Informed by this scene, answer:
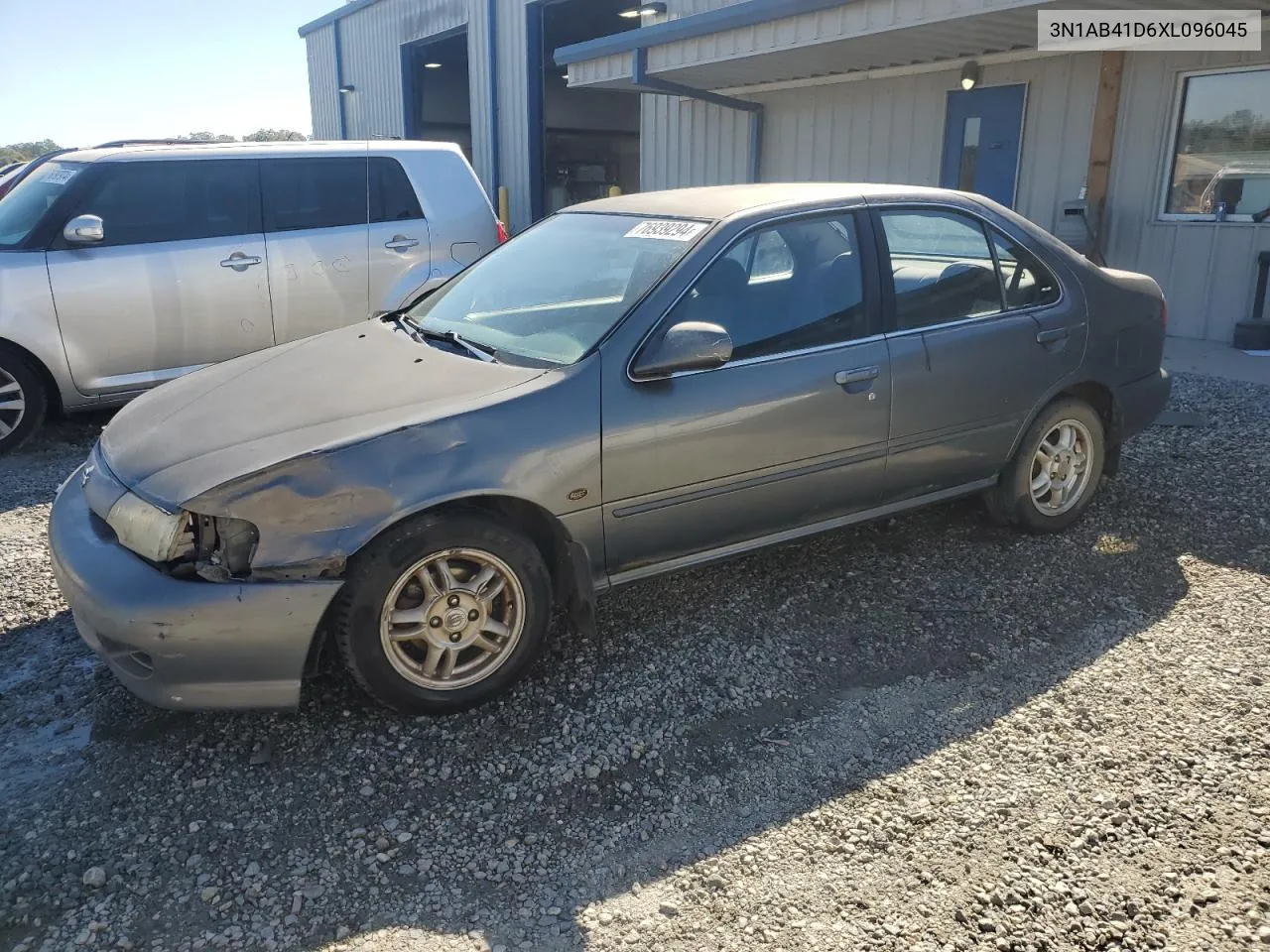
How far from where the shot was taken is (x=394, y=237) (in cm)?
705

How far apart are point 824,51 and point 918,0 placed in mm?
1784

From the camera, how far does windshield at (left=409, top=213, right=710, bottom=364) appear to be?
137 inches

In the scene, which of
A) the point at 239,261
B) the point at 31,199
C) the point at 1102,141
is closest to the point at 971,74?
the point at 1102,141

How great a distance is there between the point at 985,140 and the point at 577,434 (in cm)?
843

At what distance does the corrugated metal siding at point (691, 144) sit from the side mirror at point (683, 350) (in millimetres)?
10131

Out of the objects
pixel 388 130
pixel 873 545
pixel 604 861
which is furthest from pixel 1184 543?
pixel 388 130

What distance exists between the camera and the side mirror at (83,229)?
597 centimetres

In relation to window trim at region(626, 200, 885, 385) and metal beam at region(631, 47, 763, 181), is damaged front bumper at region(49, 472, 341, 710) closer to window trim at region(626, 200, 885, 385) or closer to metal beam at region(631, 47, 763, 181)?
window trim at region(626, 200, 885, 385)

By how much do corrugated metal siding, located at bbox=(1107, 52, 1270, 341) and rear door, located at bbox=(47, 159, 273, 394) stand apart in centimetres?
757

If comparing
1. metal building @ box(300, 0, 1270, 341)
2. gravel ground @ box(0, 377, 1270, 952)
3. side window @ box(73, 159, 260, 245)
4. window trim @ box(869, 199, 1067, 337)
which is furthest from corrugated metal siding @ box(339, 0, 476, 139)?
gravel ground @ box(0, 377, 1270, 952)

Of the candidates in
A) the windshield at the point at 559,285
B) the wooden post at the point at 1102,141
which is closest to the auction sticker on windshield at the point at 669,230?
the windshield at the point at 559,285

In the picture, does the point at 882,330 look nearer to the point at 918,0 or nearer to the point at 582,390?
the point at 582,390

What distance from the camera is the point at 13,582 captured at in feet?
13.7

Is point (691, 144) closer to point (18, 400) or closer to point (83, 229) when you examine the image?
point (83, 229)
